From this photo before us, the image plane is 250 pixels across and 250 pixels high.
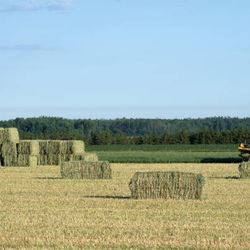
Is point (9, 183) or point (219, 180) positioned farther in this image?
point (219, 180)

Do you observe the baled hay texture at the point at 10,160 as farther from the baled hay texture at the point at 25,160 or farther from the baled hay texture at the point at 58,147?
the baled hay texture at the point at 58,147

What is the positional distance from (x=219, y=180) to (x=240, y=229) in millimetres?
15573

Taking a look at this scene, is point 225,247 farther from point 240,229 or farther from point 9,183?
point 9,183

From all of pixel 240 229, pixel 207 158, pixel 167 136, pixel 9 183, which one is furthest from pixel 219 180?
pixel 167 136

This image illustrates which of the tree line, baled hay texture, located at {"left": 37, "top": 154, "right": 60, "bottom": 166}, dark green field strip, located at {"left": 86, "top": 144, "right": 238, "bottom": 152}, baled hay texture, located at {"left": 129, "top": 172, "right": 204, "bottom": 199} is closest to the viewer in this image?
baled hay texture, located at {"left": 129, "top": 172, "right": 204, "bottom": 199}

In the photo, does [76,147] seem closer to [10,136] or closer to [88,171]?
[10,136]

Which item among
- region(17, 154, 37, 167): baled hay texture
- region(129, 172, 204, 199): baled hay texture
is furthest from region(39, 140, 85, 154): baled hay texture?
region(129, 172, 204, 199): baled hay texture

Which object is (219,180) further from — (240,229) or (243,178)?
(240,229)

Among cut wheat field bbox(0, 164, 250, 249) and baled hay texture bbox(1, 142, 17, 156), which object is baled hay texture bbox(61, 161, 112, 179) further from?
baled hay texture bbox(1, 142, 17, 156)

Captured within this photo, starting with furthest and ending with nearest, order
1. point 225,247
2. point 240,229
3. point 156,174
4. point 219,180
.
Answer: point 219,180 < point 156,174 < point 240,229 < point 225,247

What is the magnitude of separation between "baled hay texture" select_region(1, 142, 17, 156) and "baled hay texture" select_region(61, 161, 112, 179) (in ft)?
38.8

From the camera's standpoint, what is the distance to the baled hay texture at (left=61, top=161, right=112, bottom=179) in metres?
33.4

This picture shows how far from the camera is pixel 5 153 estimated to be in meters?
45.0

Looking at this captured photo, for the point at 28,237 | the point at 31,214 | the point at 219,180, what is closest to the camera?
the point at 28,237
